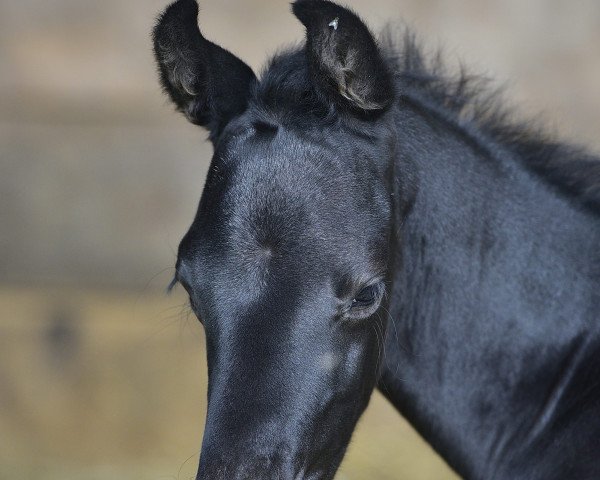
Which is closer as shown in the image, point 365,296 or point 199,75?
point 365,296

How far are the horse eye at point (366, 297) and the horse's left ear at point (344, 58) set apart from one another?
57 cm

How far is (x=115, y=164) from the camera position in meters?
7.50

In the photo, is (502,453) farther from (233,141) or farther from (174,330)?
(174,330)

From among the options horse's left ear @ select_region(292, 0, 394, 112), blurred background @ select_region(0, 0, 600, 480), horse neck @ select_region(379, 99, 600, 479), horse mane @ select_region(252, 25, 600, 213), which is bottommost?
blurred background @ select_region(0, 0, 600, 480)

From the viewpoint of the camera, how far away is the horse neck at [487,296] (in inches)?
126

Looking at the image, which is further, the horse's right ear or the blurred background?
the blurred background

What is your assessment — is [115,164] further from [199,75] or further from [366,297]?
[366,297]

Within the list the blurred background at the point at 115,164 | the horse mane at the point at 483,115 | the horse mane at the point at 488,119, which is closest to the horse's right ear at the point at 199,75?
the horse mane at the point at 483,115

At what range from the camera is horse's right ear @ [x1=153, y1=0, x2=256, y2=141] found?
3.09 m

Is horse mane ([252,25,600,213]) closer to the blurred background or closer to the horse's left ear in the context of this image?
the horse's left ear

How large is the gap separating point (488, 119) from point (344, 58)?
815 mm

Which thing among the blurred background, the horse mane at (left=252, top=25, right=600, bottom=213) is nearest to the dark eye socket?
the horse mane at (left=252, top=25, right=600, bottom=213)

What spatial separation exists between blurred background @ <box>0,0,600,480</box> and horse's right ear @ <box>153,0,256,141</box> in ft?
11.6

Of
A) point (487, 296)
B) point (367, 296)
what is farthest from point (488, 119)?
point (367, 296)
